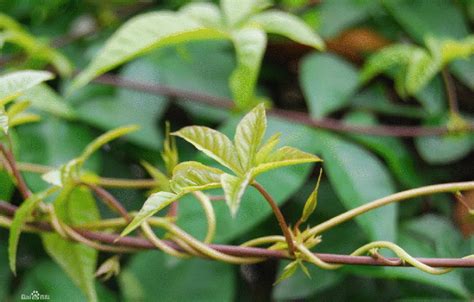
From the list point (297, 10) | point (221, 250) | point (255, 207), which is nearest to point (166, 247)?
point (221, 250)

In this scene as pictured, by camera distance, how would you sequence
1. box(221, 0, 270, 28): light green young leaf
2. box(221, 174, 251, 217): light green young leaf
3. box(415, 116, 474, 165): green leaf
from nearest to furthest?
1. box(221, 174, 251, 217): light green young leaf
2. box(221, 0, 270, 28): light green young leaf
3. box(415, 116, 474, 165): green leaf

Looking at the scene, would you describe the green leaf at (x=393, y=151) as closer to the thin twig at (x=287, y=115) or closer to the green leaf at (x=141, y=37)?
the thin twig at (x=287, y=115)

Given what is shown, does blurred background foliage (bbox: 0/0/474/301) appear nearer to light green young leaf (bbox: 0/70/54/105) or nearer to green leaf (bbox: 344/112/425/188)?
green leaf (bbox: 344/112/425/188)

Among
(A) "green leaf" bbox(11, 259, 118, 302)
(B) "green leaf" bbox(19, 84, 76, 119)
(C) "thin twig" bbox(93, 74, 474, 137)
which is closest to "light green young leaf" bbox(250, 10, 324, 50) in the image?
(C) "thin twig" bbox(93, 74, 474, 137)

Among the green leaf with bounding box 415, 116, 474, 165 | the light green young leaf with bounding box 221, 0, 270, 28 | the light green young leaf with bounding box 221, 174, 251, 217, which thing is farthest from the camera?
the green leaf with bounding box 415, 116, 474, 165

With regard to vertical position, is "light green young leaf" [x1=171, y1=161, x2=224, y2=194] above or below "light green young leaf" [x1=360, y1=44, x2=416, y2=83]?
above

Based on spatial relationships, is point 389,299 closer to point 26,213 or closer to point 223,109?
point 223,109
